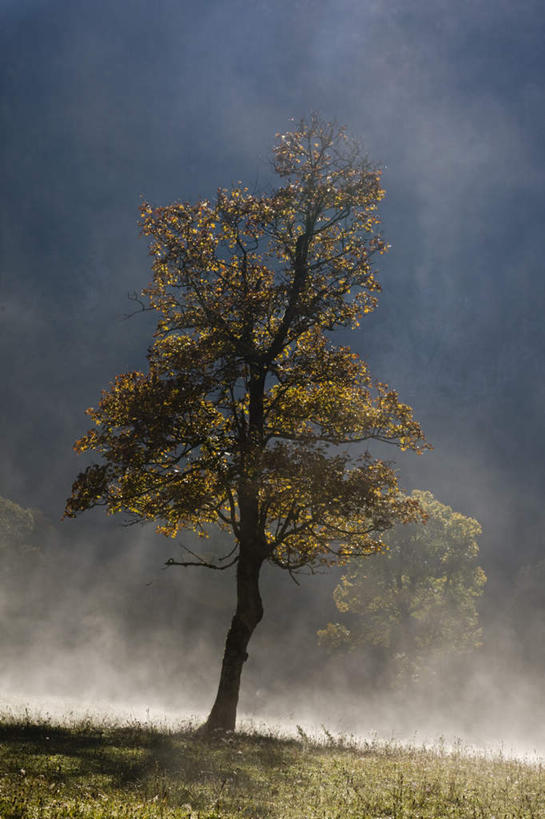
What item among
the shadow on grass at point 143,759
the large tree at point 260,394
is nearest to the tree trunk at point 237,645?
the large tree at point 260,394

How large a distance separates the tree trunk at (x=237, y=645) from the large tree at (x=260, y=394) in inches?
1.7

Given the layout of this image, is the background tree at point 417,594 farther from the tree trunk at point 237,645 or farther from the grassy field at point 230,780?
the grassy field at point 230,780

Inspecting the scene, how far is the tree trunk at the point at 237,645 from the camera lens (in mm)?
17031

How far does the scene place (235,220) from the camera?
1975cm

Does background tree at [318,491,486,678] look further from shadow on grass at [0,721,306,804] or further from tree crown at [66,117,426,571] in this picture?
shadow on grass at [0,721,306,804]

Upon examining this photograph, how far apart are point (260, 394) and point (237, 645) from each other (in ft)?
25.2

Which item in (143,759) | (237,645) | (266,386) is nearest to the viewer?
(143,759)

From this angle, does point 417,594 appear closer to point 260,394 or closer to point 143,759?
point 260,394

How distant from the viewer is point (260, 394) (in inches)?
762

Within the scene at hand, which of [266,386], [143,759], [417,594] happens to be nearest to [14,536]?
[417,594]

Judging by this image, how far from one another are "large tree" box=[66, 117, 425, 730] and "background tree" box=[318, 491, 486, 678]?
31358 millimetres

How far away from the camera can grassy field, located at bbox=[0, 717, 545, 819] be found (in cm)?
848

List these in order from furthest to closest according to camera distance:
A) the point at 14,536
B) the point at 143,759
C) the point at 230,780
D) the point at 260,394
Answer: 1. the point at 14,536
2. the point at 260,394
3. the point at 143,759
4. the point at 230,780

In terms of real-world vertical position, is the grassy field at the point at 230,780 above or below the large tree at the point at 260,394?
below
